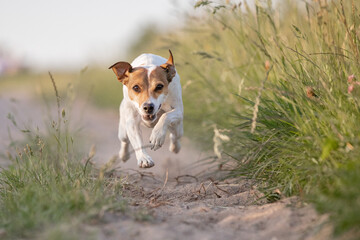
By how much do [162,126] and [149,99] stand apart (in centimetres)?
26

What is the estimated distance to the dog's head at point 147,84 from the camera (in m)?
3.84

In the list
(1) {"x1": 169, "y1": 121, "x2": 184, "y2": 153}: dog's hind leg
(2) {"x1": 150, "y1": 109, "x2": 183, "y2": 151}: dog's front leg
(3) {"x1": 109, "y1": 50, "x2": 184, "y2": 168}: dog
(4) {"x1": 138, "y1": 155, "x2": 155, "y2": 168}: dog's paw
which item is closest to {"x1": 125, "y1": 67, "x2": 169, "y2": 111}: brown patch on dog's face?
(3) {"x1": 109, "y1": 50, "x2": 184, "y2": 168}: dog

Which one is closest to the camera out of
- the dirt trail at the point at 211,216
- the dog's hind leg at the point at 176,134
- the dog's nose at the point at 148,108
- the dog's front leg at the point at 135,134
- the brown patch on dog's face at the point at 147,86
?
the dirt trail at the point at 211,216

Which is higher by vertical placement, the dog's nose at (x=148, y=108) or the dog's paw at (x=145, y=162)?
the dog's nose at (x=148, y=108)

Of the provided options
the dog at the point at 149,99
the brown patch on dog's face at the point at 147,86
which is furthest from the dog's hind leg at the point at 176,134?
the brown patch on dog's face at the point at 147,86

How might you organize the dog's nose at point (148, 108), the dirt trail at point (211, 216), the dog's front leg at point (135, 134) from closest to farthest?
the dirt trail at point (211, 216) < the dog's nose at point (148, 108) < the dog's front leg at point (135, 134)

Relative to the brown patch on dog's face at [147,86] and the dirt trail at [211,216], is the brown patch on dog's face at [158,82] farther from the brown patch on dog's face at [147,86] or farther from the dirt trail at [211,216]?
the dirt trail at [211,216]

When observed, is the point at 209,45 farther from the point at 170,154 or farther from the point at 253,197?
the point at 253,197

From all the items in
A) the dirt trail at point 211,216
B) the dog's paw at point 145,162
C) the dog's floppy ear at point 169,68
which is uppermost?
the dog's floppy ear at point 169,68

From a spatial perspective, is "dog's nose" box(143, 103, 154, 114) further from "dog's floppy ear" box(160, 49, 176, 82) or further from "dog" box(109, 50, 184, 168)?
"dog's floppy ear" box(160, 49, 176, 82)

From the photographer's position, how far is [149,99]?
386cm

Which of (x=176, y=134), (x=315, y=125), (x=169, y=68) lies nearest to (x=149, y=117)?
(x=169, y=68)

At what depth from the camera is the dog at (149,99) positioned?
3.85 metres

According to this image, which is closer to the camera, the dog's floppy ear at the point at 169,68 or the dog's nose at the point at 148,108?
the dog's nose at the point at 148,108
